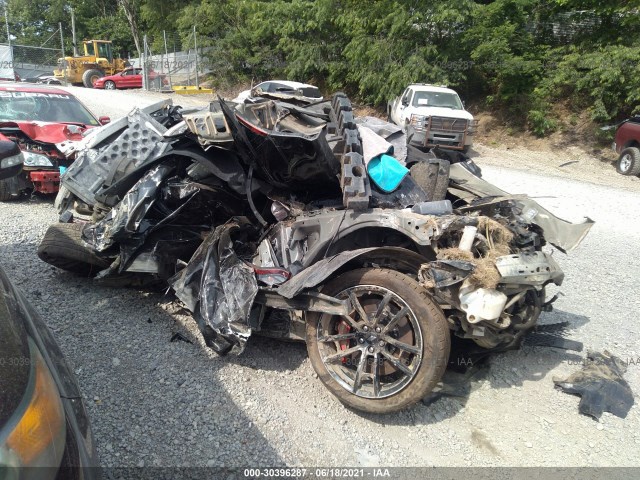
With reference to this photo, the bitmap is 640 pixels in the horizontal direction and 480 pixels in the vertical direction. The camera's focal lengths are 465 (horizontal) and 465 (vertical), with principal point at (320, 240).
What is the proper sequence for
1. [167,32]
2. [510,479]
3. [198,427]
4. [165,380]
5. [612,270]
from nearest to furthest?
[510,479] → [198,427] → [165,380] → [612,270] → [167,32]

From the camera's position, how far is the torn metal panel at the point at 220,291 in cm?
318

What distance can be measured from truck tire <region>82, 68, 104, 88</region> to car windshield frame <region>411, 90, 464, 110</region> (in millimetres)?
26797

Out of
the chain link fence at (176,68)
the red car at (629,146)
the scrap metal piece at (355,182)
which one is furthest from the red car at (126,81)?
the scrap metal piece at (355,182)

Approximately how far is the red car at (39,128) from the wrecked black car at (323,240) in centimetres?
297

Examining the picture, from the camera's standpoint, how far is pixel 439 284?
2668mm

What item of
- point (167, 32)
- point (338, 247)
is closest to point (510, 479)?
point (338, 247)

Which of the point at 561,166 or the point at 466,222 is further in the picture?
the point at 561,166

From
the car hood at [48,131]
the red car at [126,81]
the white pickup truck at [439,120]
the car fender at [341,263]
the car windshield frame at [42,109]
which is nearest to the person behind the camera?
the car fender at [341,263]

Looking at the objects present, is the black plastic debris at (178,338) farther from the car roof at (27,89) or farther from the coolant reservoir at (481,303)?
the car roof at (27,89)

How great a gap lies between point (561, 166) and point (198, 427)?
15949mm

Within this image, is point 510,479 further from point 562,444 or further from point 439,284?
point 439,284

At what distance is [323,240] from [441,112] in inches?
473

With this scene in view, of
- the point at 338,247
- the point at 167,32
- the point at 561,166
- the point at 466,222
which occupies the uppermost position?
the point at 167,32

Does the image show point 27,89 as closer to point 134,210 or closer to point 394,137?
point 134,210
